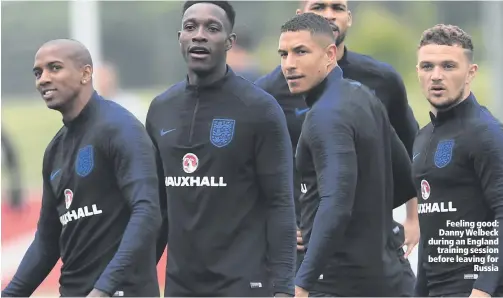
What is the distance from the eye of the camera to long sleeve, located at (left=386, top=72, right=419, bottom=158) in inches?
327

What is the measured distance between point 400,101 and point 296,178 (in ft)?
2.93

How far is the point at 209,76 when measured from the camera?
7164 mm

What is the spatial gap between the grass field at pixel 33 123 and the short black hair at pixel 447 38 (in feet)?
56.4

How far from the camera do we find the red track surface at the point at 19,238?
1357 cm

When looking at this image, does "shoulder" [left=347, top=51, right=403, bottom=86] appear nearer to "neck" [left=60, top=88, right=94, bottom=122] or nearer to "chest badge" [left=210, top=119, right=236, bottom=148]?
"chest badge" [left=210, top=119, right=236, bottom=148]

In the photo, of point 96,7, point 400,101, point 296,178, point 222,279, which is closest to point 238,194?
point 222,279

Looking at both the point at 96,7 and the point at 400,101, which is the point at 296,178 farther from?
the point at 96,7

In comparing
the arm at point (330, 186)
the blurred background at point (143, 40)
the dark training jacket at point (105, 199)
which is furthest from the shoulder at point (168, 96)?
the blurred background at point (143, 40)

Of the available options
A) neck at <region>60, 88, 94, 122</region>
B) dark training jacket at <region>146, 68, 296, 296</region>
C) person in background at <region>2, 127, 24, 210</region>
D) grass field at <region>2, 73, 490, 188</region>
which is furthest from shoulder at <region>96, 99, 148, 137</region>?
grass field at <region>2, 73, 490, 188</region>

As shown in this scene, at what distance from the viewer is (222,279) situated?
23.1ft

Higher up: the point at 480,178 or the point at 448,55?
the point at 448,55

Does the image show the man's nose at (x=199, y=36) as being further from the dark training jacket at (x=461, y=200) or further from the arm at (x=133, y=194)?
the dark training jacket at (x=461, y=200)

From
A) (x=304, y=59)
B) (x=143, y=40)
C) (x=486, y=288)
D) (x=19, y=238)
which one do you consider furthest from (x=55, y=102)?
(x=143, y=40)

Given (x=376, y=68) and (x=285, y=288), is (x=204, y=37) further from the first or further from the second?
(x=376, y=68)
